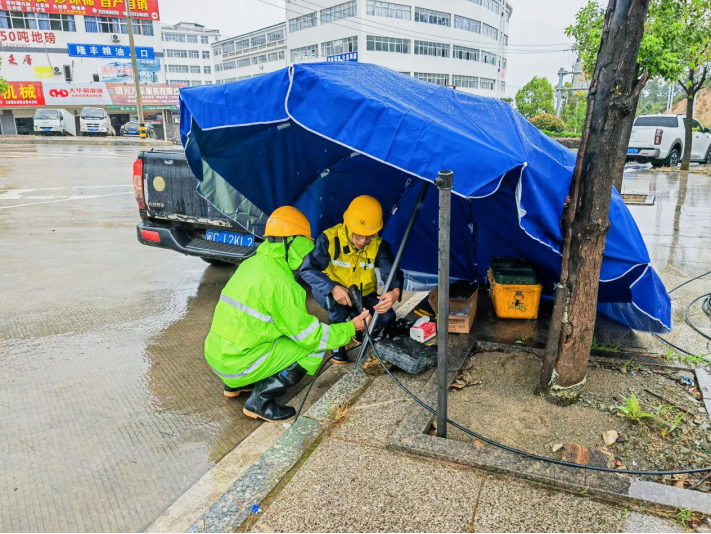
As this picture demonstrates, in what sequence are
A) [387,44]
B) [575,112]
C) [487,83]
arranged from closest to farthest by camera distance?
[387,44] < [575,112] < [487,83]

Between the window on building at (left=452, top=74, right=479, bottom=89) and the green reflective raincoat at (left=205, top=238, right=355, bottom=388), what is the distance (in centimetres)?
5887

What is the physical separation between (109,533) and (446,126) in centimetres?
261

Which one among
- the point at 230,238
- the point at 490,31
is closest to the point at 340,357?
the point at 230,238

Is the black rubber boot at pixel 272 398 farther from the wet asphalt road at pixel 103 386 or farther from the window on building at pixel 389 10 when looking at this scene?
the window on building at pixel 389 10

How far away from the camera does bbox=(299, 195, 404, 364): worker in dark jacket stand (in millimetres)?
3732

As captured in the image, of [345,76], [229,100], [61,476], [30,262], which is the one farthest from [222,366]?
[30,262]

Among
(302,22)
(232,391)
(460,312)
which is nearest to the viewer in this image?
(232,391)

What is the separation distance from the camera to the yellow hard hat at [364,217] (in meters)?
3.70

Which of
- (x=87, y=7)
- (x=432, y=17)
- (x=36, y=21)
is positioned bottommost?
(x=36, y=21)

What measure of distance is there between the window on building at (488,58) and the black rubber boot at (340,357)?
6274 cm

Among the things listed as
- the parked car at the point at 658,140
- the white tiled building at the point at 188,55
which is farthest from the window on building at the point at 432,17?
the parked car at the point at 658,140

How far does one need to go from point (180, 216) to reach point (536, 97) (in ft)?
164

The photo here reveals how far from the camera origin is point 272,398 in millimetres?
3350

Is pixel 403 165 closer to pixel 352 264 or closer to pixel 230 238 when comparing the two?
pixel 352 264
